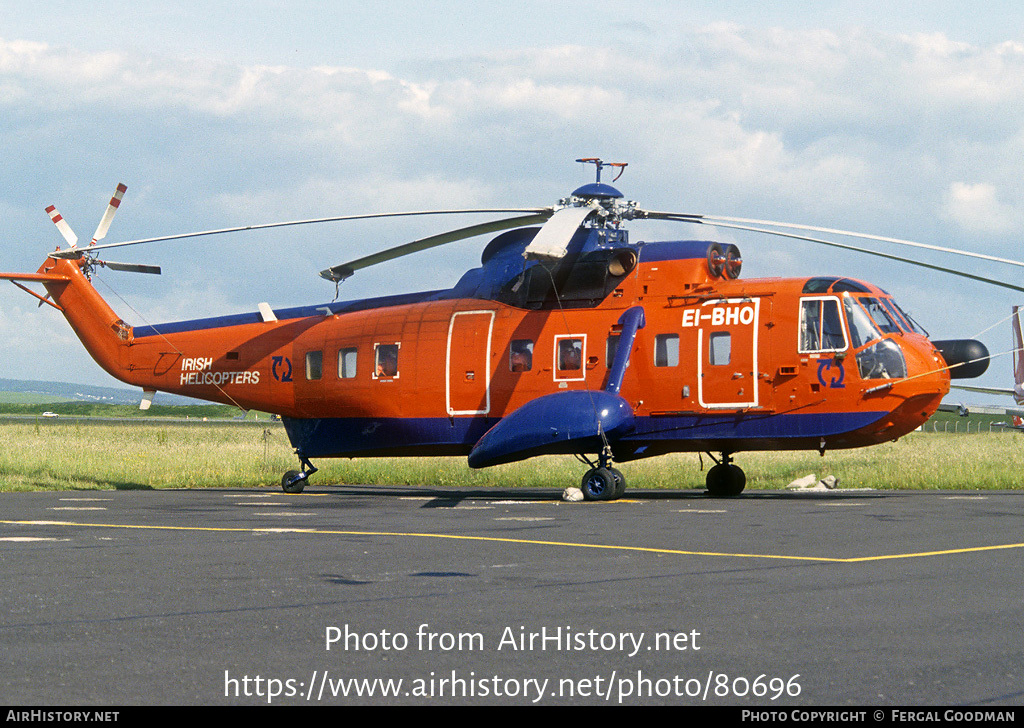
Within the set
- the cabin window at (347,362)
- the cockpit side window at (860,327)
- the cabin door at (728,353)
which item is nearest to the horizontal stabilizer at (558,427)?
the cabin door at (728,353)

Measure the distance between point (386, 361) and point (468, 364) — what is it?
80.7 inches

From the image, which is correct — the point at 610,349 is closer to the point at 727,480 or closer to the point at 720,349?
the point at 720,349

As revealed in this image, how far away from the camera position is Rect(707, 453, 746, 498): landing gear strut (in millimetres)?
23906

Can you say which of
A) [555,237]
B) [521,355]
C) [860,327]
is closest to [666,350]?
[521,355]

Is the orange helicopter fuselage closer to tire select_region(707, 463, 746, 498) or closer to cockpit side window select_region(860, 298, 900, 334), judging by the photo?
cockpit side window select_region(860, 298, 900, 334)

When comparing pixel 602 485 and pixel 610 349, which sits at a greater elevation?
pixel 610 349

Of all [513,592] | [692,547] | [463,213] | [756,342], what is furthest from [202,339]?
[513,592]

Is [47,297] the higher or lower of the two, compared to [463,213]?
lower

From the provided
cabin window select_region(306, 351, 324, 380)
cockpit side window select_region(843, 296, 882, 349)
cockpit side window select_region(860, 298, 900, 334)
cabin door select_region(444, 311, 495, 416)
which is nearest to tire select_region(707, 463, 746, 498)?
cockpit side window select_region(843, 296, 882, 349)

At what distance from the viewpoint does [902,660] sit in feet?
21.8

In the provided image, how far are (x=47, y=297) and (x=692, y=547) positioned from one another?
866 inches

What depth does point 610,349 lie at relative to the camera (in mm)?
22562

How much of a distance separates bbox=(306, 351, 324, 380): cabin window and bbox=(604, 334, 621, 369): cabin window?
6.94m
